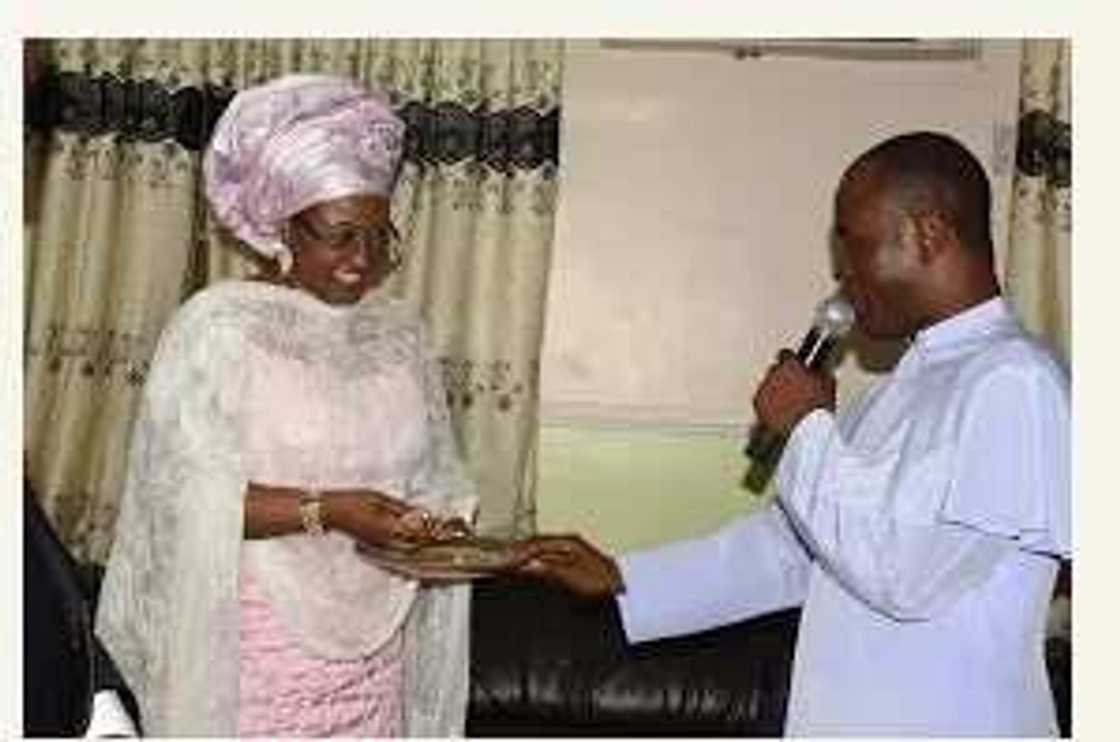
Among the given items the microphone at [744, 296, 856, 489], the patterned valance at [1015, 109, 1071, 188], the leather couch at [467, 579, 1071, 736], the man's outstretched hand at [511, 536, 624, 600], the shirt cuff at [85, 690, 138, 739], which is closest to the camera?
the shirt cuff at [85, 690, 138, 739]

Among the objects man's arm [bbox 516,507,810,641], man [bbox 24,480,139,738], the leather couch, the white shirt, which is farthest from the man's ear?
the leather couch

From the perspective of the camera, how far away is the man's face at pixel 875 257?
6.26ft

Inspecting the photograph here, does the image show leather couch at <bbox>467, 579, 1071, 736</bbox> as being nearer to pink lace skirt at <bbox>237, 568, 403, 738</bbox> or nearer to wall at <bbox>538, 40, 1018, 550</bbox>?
wall at <bbox>538, 40, 1018, 550</bbox>

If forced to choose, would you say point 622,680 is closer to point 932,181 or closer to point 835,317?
point 835,317

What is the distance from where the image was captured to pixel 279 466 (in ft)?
6.71

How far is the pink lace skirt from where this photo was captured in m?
2.03

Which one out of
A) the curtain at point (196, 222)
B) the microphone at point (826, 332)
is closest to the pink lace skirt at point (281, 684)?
the microphone at point (826, 332)

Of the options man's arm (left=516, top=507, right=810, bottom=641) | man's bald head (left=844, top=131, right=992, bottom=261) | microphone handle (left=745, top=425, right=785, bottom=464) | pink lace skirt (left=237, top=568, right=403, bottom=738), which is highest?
man's bald head (left=844, top=131, right=992, bottom=261)

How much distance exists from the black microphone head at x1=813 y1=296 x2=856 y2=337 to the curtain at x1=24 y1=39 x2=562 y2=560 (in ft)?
4.48

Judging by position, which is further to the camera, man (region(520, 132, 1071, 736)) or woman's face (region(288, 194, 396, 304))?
woman's face (region(288, 194, 396, 304))

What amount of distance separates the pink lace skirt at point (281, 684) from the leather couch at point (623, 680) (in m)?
0.97

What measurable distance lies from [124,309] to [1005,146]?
190cm

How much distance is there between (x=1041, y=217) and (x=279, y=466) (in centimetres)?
189

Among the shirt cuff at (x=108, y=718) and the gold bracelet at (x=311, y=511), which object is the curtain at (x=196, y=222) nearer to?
the gold bracelet at (x=311, y=511)
